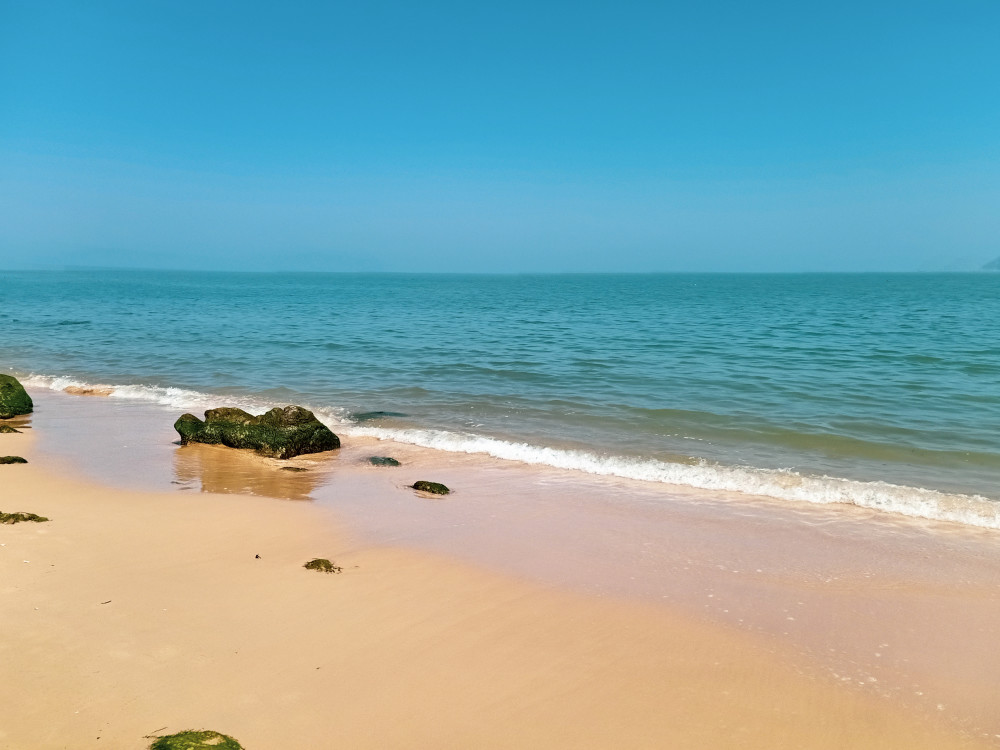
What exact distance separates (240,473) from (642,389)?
10956 mm

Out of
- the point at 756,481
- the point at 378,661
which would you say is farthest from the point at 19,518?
the point at 756,481

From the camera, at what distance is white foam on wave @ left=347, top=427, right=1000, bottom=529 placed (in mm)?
9859

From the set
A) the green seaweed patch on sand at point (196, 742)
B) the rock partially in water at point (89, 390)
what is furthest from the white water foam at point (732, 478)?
the green seaweed patch on sand at point (196, 742)

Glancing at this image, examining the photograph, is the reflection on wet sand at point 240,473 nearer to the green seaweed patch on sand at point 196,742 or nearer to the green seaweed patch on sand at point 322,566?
the green seaweed patch on sand at point 322,566

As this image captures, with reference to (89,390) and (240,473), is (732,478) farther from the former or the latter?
(89,390)

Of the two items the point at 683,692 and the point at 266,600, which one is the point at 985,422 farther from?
the point at 266,600

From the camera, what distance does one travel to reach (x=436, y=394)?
18.9 m

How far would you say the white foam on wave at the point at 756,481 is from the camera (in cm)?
986

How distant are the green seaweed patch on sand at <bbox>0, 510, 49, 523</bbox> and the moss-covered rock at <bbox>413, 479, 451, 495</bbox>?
463 centimetres

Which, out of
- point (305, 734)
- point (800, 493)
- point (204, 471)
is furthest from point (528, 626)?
point (204, 471)

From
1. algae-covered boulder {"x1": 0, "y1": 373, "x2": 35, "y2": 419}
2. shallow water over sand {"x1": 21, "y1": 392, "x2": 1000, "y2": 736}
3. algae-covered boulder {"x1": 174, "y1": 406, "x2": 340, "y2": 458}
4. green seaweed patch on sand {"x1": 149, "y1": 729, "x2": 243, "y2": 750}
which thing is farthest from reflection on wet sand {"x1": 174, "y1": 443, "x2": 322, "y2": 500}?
green seaweed patch on sand {"x1": 149, "y1": 729, "x2": 243, "y2": 750}

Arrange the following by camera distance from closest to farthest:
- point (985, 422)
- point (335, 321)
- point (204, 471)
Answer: point (204, 471) → point (985, 422) → point (335, 321)

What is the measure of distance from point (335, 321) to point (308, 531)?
37542 millimetres

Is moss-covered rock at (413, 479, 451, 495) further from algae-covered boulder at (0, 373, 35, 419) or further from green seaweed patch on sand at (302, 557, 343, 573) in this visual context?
algae-covered boulder at (0, 373, 35, 419)
